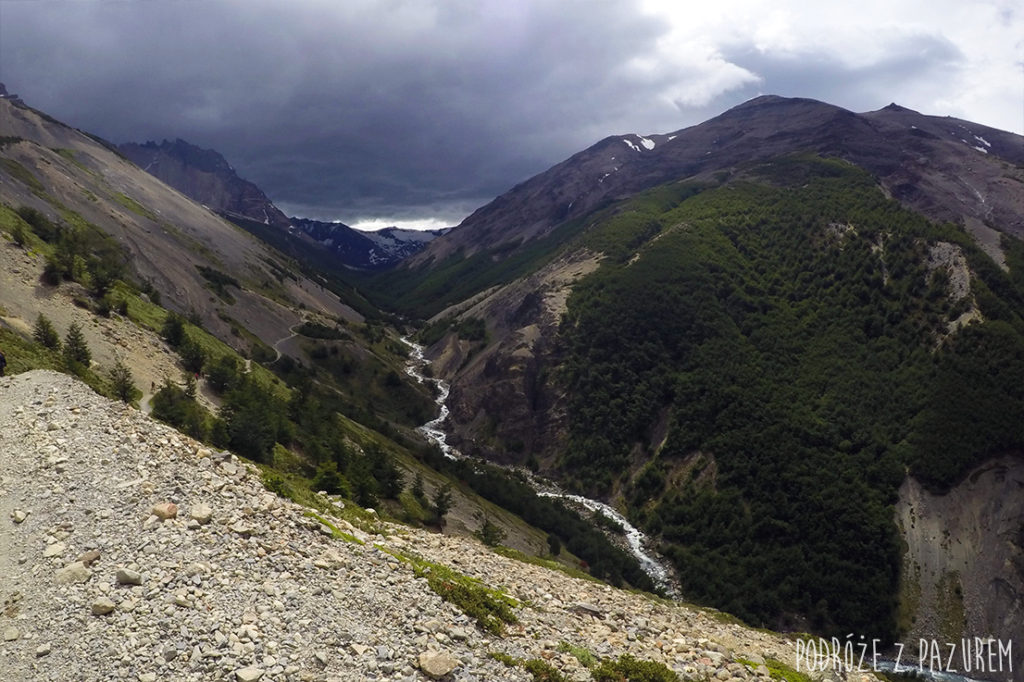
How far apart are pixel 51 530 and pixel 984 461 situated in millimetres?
98378

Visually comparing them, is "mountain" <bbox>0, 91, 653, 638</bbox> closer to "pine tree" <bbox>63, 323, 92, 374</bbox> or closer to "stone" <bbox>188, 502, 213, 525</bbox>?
"pine tree" <bbox>63, 323, 92, 374</bbox>

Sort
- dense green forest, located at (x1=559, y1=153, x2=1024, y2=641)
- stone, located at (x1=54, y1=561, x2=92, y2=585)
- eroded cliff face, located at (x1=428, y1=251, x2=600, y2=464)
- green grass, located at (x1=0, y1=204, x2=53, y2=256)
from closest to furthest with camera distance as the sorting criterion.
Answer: stone, located at (x1=54, y1=561, x2=92, y2=585)
green grass, located at (x1=0, y1=204, x2=53, y2=256)
dense green forest, located at (x1=559, y1=153, x2=1024, y2=641)
eroded cliff face, located at (x1=428, y1=251, x2=600, y2=464)

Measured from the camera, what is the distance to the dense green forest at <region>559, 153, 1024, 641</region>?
73562 mm

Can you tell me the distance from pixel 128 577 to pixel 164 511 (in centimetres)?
260

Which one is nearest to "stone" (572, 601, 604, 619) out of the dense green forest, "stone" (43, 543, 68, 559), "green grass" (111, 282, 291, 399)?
"stone" (43, 543, 68, 559)

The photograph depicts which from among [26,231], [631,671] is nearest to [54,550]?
[631,671]

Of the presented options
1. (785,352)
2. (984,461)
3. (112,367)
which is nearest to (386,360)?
(785,352)

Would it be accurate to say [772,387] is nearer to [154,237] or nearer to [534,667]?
[534,667]

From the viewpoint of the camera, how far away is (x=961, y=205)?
174125mm

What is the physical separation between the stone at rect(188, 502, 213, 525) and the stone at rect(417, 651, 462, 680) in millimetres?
7660

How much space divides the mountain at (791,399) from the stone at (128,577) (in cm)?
6925

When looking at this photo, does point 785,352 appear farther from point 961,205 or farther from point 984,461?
point 961,205

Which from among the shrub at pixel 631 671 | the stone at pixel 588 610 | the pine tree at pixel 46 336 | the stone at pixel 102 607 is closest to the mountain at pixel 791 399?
the stone at pixel 588 610

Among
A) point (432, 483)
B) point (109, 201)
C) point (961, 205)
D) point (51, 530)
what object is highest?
point (961, 205)
